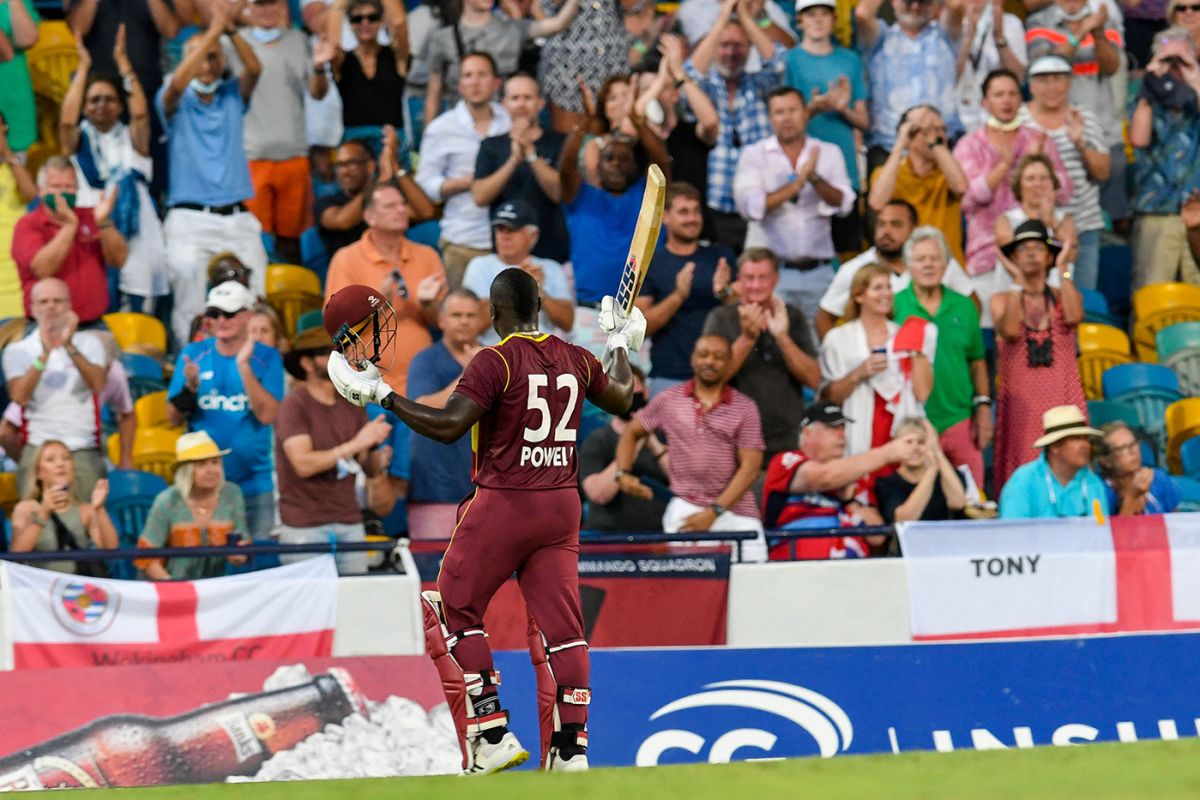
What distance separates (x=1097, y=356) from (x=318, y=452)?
211 inches

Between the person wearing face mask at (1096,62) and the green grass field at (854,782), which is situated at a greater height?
the person wearing face mask at (1096,62)

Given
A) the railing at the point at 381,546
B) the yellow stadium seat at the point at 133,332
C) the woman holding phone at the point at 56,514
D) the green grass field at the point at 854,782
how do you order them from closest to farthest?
the green grass field at the point at 854,782 → the railing at the point at 381,546 → the woman holding phone at the point at 56,514 → the yellow stadium seat at the point at 133,332

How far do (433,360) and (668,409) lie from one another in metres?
1.41

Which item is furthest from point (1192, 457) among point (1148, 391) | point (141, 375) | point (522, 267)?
point (141, 375)

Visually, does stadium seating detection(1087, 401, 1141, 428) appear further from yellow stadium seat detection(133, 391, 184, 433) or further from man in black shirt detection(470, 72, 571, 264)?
yellow stadium seat detection(133, 391, 184, 433)

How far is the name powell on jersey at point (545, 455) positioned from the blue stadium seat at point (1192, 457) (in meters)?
5.98

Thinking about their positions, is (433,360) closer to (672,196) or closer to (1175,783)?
(672,196)

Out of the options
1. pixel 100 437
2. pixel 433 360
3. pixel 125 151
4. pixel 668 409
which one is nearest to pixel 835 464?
pixel 668 409

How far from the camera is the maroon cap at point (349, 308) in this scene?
6.81 meters

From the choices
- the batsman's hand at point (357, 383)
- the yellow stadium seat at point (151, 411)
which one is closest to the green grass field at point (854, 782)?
the batsman's hand at point (357, 383)

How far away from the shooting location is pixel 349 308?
6809 mm

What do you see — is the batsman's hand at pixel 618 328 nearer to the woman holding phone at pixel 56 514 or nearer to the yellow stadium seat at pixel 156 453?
the woman holding phone at pixel 56 514

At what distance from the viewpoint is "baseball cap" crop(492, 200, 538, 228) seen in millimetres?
11195

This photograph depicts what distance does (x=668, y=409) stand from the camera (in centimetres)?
1066
